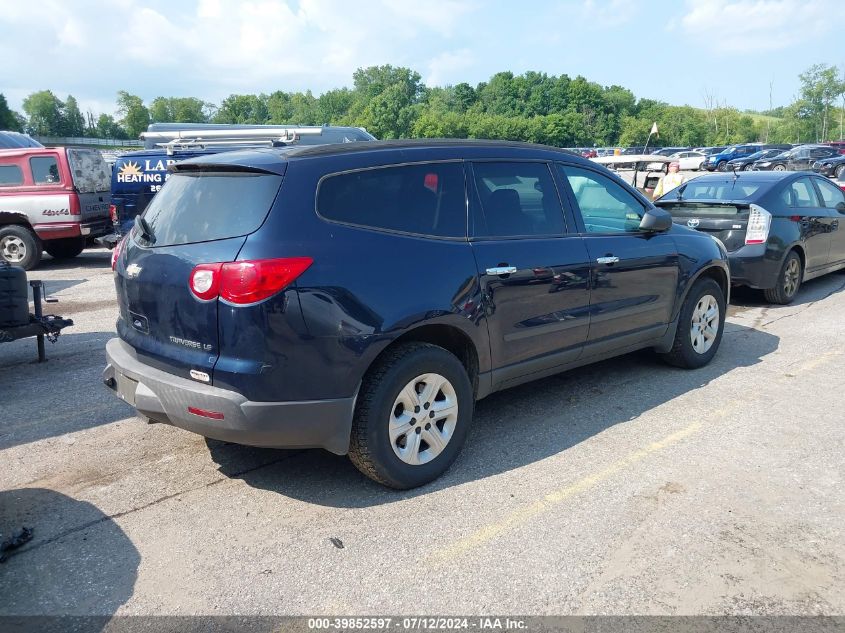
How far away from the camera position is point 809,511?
3.44 metres

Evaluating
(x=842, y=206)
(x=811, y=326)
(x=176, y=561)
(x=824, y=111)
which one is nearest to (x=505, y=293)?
(x=176, y=561)

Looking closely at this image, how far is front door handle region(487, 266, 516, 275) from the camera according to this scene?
3920 millimetres

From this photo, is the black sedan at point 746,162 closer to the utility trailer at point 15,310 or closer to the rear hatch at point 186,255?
the utility trailer at point 15,310

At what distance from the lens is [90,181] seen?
12344 mm

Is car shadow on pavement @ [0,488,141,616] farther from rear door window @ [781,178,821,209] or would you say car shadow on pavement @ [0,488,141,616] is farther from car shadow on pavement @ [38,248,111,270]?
car shadow on pavement @ [38,248,111,270]

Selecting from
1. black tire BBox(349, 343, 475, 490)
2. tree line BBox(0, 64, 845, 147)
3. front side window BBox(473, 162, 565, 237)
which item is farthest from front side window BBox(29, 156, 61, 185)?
tree line BBox(0, 64, 845, 147)

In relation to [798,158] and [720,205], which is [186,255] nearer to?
[720,205]

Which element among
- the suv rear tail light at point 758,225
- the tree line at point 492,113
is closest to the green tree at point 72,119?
the tree line at point 492,113

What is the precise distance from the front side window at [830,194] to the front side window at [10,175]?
12638mm

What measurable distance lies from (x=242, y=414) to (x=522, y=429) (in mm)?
2031

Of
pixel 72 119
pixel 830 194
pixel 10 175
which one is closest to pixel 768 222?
pixel 830 194

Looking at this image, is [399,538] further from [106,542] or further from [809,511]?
[809,511]

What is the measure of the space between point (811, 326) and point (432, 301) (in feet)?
18.4

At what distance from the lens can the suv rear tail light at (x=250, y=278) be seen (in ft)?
10.2
